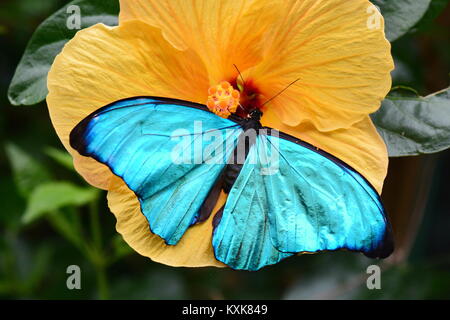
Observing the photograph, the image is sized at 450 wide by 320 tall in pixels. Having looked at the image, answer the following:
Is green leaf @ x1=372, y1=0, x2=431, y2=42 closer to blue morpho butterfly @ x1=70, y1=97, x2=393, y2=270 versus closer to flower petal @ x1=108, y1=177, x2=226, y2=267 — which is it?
blue morpho butterfly @ x1=70, y1=97, x2=393, y2=270

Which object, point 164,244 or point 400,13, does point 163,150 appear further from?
point 400,13

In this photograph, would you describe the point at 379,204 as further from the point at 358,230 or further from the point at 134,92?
the point at 134,92

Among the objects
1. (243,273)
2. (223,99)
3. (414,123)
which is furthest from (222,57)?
(243,273)

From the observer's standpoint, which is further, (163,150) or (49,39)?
(49,39)

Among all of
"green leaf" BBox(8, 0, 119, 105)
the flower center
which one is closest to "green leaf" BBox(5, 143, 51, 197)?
"green leaf" BBox(8, 0, 119, 105)

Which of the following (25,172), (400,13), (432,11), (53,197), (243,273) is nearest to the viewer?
(400,13)

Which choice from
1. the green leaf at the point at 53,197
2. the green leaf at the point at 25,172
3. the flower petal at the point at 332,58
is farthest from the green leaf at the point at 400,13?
the green leaf at the point at 25,172

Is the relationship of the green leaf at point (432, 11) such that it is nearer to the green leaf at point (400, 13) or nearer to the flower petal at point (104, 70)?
the green leaf at point (400, 13)
